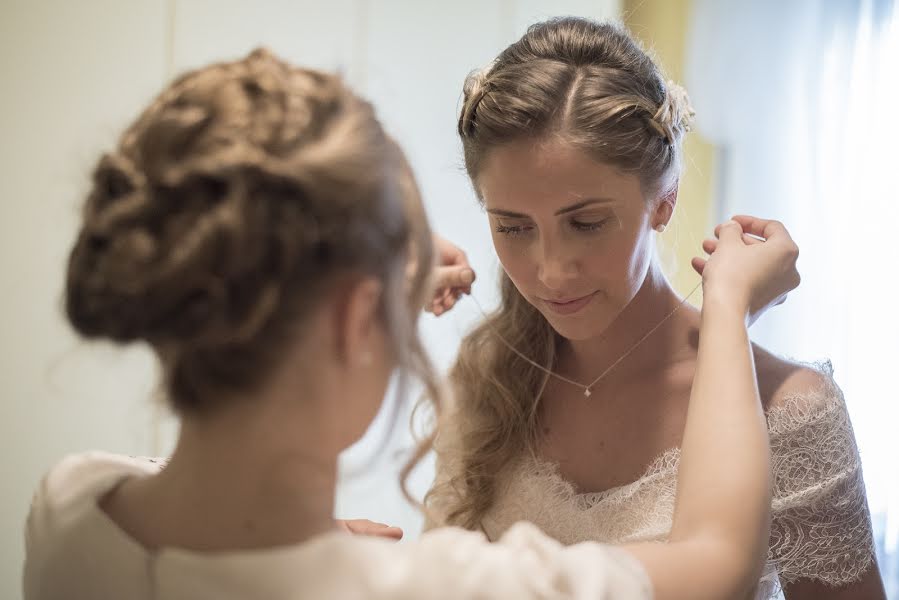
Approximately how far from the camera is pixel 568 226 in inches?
48.6

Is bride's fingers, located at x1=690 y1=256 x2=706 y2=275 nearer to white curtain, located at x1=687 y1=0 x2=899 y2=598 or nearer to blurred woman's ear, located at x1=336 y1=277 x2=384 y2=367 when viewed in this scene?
blurred woman's ear, located at x1=336 y1=277 x2=384 y2=367

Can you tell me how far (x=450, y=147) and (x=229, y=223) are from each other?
2.04 m

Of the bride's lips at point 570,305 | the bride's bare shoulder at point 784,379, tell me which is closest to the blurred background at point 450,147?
the bride's bare shoulder at point 784,379

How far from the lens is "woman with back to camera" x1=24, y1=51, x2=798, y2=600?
63cm

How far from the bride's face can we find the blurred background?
0.72 m

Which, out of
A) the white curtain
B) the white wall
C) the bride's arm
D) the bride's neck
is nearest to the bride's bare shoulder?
the bride's neck

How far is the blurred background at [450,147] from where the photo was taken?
199 centimetres

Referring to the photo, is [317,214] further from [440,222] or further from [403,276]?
[440,222]

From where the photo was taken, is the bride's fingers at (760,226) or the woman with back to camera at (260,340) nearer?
the woman with back to camera at (260,340)

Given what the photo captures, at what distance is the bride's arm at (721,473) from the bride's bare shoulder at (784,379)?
10.5 inches

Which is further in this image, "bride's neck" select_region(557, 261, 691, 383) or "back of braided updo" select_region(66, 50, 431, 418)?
"bride's neck" select_region(557, 261, 691, 383)

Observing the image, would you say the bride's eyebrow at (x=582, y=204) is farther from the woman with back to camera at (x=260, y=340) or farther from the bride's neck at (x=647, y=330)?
the woman with back to camera at (x=260, y=340)

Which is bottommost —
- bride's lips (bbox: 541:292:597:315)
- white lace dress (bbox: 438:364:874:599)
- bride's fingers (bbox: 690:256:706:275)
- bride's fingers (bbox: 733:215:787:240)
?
white lace dress (bbox: 438:364:874:599)

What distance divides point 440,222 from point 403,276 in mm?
1875
